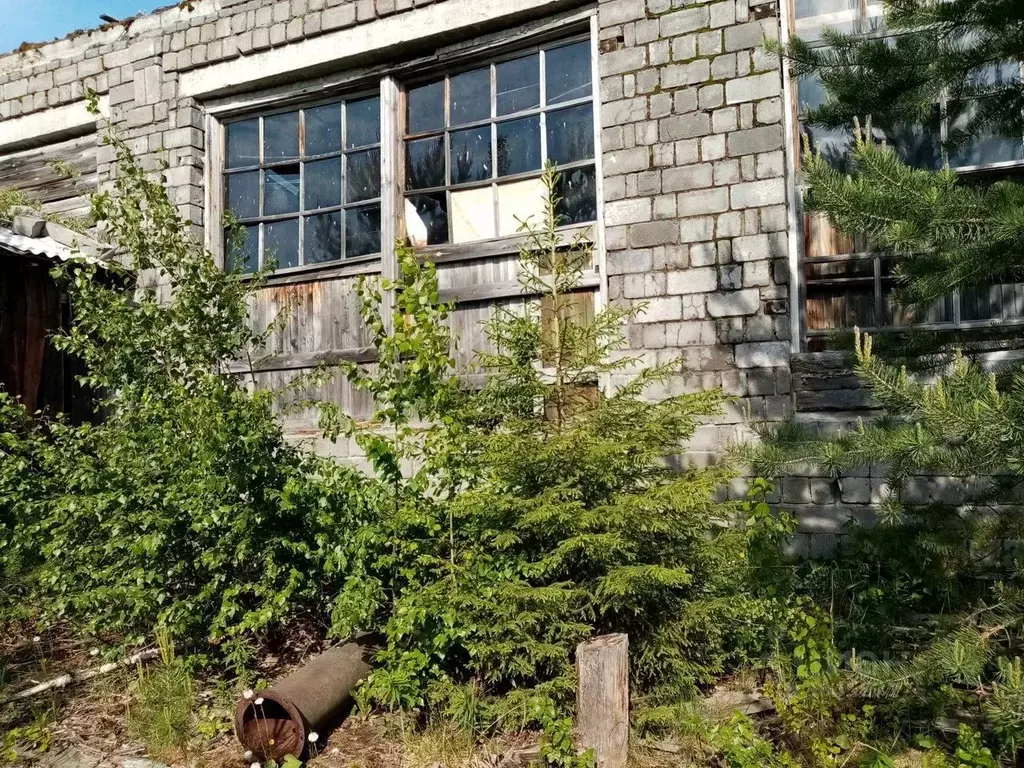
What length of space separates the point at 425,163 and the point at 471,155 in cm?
46

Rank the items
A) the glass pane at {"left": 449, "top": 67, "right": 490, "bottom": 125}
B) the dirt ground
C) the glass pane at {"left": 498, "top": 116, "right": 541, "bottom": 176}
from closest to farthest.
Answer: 1. the dirt ground
2. the glass pane at {"left": 498, "top": 116, "right": 541, "bottom": 176}
3. the glass pane at {"left": 449, "top": 67, "right": 490, "bottom": 125}

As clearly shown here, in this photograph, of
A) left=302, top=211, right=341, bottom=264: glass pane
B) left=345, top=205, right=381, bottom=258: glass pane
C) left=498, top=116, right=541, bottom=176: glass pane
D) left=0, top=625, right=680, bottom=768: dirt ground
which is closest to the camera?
left=0, top=625, right=680, bottom=768: dirt ground

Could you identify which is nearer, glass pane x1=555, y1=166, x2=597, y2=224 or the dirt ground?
the dirt ground

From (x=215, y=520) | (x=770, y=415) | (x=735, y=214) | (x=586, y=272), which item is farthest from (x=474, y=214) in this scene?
(x=215, y=520)

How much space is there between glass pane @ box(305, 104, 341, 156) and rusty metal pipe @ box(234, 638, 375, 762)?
5243 mm

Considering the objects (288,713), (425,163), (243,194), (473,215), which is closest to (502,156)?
(473,215)

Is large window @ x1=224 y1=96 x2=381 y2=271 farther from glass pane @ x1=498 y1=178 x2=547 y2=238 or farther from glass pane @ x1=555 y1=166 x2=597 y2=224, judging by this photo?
glass pane @ x1=555 y1=166 x2=597 y2=224

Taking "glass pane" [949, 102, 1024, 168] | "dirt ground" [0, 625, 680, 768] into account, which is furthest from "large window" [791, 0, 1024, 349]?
"dirt ground" [0, 625, 680, 768]

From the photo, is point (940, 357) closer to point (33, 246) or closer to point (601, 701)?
point (601, 701)

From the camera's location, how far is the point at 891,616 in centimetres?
490

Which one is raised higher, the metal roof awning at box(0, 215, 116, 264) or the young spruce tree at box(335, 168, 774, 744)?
the metal roof awning at box(0, 215, 116, 264)

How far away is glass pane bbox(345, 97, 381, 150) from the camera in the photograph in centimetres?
777

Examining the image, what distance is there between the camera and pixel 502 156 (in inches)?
285

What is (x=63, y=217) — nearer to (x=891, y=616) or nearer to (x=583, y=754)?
(x=583, y=754)
